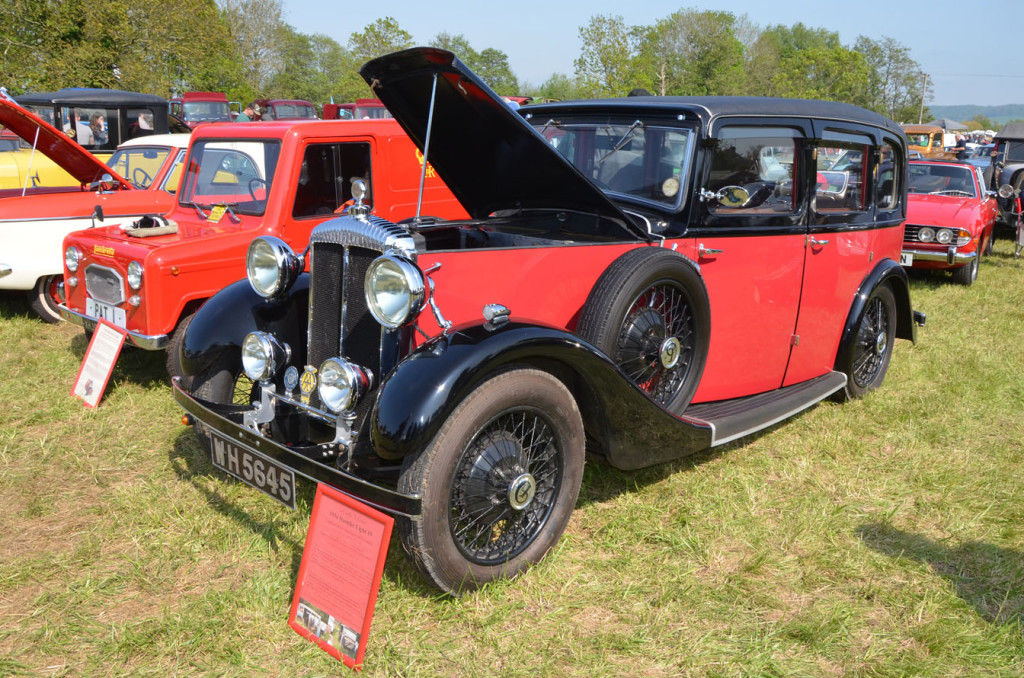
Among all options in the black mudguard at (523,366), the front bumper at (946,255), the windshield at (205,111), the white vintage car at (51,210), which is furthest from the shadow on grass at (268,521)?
the windshield at (205,111)

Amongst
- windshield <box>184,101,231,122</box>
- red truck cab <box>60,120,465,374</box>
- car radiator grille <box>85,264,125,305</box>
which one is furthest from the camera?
windshield <box>184,101,231,122</box>

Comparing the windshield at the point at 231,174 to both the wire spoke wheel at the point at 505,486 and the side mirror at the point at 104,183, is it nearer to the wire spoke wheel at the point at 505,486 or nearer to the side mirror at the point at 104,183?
the side mirror at the point at 104,183

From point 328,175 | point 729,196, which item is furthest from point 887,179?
point 328,175

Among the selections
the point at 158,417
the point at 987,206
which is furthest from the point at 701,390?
the point at 987,206

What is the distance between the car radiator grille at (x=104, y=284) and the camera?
16.0ft

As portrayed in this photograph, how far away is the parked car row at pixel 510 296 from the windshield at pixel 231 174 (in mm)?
27

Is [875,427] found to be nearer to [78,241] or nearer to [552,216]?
[552,216]

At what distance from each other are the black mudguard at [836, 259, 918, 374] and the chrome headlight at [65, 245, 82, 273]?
199 inches

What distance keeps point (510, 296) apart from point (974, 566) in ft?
7.31

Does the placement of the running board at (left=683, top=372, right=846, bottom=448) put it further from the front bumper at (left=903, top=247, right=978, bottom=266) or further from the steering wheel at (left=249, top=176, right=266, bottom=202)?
the front bumper at (left=903, top=247, right=978, bottom=266)

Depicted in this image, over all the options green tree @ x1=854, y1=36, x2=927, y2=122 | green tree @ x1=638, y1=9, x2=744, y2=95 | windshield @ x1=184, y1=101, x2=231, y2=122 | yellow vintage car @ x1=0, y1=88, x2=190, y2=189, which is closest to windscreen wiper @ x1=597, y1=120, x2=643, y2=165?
yellow vintage car @ x1=0, y1=88, x2=190, y2=189

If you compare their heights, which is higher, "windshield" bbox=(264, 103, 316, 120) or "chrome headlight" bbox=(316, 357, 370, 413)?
"windshield" bbox=(264, 103, 316, 120)

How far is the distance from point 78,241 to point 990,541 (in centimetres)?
562

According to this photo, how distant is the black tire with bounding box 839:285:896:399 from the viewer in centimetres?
479
